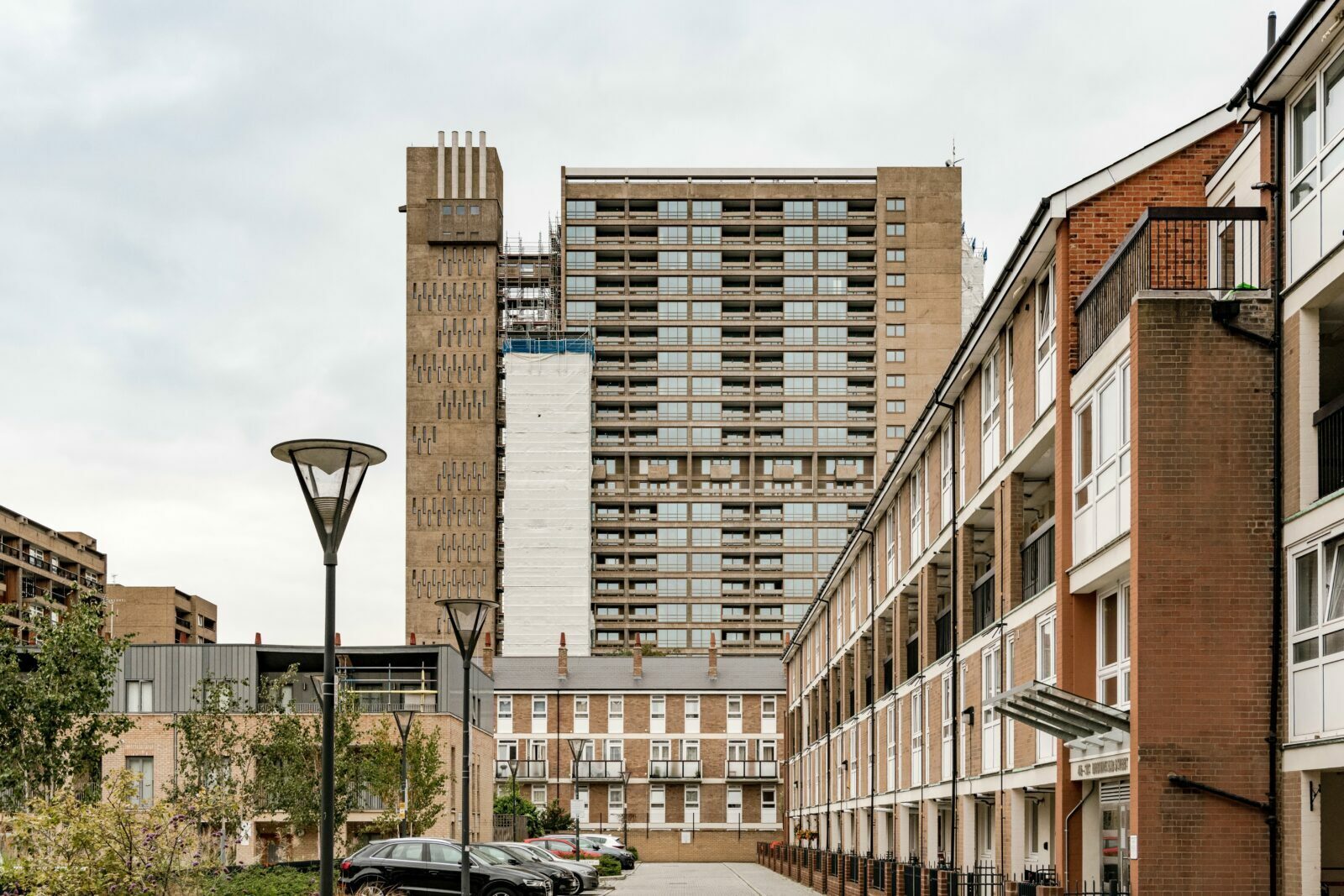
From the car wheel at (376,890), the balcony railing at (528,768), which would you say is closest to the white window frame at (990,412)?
the car wheel at (376,890)

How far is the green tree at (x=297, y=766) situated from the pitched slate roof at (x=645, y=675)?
4377 cm

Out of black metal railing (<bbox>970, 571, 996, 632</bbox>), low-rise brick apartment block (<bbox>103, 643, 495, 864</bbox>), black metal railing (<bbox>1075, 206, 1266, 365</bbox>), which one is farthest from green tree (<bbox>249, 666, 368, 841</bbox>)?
black metal railing (<bbox>1075, 206, 1266, 365</bbox>)

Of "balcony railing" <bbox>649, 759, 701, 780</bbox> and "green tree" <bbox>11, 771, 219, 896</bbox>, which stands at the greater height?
"green tree" <bbox>11, 771, 219, 896</bbox>

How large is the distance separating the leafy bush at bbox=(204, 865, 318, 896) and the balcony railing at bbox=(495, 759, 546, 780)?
183 feet

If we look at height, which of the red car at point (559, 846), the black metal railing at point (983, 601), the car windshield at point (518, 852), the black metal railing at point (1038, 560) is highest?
the black metal railing at point (1038, 560)

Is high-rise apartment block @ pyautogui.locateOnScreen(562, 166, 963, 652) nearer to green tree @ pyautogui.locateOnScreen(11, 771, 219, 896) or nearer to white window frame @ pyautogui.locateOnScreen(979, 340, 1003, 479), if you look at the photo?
white window frame @ pyautogui.locateOnScreen(979, 340, 1003, 479)

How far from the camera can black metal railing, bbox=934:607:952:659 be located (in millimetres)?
30547

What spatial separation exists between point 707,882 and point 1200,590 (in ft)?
132

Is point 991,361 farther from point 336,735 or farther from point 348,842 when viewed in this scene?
point 348,842

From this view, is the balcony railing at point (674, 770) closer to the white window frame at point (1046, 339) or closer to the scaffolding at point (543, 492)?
the scaffolding at point (543, 492)

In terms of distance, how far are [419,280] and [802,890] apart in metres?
74.3

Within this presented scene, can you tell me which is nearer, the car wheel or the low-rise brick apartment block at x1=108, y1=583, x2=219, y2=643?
the car wheel

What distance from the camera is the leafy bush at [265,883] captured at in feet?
85.8

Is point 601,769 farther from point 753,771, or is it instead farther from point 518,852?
point 518,852
